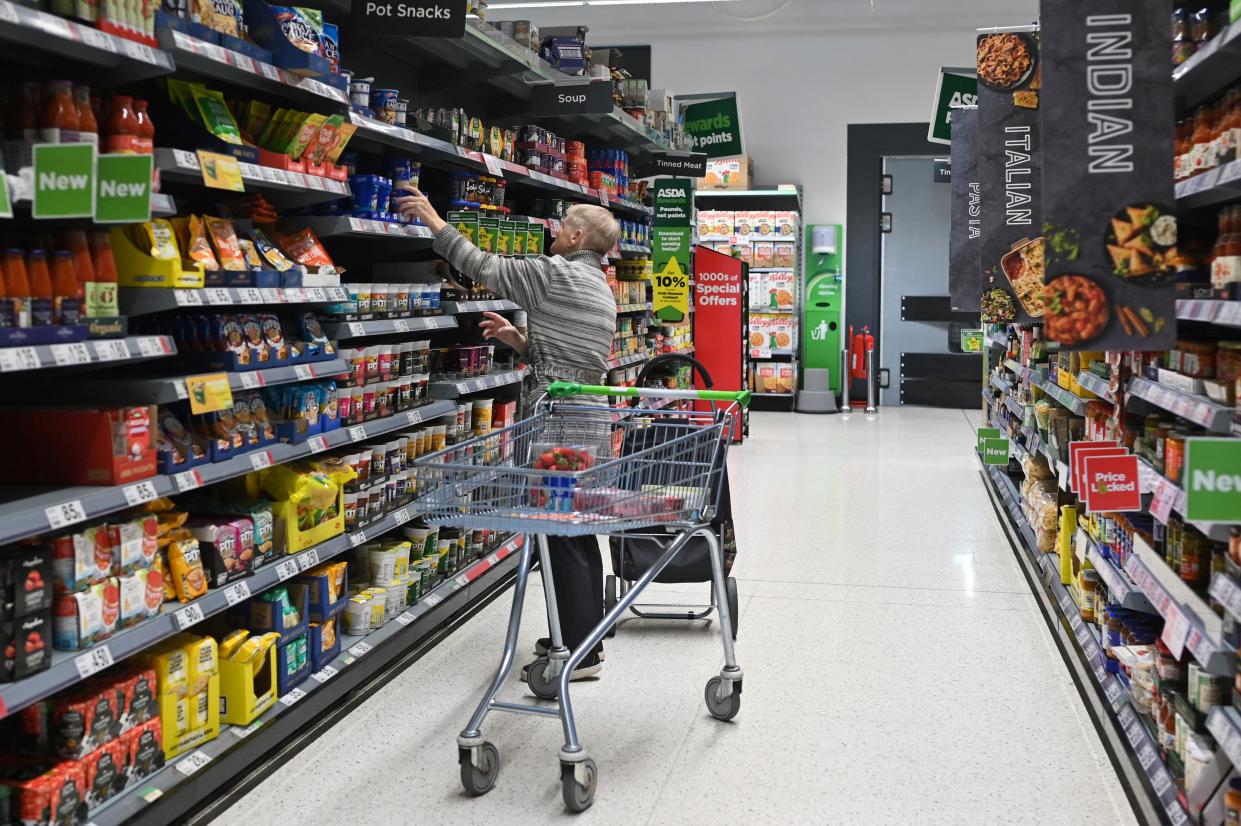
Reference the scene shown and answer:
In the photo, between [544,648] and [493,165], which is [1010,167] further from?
[544,648]

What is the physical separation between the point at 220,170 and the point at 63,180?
0.77 meters

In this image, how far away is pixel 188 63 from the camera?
Result: 3.19 metres

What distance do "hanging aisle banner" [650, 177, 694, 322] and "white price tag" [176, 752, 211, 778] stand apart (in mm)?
6064

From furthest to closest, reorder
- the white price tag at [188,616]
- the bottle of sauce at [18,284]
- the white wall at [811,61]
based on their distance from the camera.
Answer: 1. the white wall at [811,61]
2. the white price tag at [188,616]
3. the bottle of sauce at [18,284]

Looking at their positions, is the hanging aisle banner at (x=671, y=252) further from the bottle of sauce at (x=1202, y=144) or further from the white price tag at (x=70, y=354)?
the white price tag at (x=70, y=354)

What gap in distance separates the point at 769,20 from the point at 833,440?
6024mm

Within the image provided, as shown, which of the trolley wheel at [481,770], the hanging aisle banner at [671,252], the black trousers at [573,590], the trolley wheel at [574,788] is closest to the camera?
the trolley wheel at [574,788]

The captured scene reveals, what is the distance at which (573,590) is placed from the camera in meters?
3.97

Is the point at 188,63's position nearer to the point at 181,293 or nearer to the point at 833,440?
the point at 181,293

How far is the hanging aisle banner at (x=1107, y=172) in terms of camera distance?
269cm

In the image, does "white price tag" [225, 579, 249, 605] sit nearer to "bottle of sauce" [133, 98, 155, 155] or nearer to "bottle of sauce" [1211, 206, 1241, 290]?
"bottle of sauce" [133, 98, 155, 155]

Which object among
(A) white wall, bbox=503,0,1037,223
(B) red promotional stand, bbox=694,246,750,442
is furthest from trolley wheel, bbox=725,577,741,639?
(A) white wall, bbox=503,0,1037,223

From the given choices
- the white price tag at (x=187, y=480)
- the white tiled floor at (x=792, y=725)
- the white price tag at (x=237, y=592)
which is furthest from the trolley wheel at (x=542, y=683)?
the white price tag at (x=187, y=480)

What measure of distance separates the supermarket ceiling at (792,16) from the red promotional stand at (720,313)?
3.81 meters
